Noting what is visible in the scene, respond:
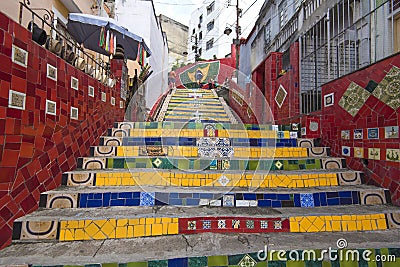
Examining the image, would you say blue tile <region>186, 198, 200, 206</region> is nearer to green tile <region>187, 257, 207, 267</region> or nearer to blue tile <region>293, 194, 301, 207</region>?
green tile <region>187, 257, 207, 267</region>

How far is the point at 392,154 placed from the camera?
2184 millimetres

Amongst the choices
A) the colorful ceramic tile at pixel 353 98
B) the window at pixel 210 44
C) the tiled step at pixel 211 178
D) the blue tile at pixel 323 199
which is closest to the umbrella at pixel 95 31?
the tiled step at pixel 211 178

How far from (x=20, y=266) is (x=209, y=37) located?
28.5 meters

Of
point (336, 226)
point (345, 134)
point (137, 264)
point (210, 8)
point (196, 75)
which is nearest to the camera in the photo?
point (137, 264)

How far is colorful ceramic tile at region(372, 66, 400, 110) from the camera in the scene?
7.10ft

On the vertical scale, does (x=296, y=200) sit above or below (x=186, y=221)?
above

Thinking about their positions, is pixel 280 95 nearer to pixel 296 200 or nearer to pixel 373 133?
pixel 373 133

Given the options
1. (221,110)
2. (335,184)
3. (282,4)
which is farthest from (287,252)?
(282,4)

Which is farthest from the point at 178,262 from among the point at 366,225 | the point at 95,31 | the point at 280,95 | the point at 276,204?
the point at 95,31

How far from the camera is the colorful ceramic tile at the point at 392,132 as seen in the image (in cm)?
215

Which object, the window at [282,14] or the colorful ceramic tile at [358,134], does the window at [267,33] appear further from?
the colorful ceramic tile at [358,134]

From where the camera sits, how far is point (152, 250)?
1.52 m

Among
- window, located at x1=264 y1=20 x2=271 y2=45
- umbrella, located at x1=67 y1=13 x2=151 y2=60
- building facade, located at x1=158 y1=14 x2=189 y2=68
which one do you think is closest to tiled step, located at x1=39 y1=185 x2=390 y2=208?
umbrella, located at x1=67 y1=13 x2=151 y2=60

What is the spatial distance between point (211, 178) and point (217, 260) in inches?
39.6
